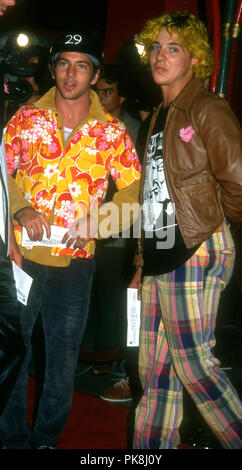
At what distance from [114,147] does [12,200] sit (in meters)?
0.55

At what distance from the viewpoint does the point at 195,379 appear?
1937 millimetres

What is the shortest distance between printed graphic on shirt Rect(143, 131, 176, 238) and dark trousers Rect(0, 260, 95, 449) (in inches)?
17.6

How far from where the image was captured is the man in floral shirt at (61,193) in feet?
7.54

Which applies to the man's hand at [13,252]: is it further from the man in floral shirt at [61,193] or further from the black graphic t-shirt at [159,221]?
the black graphic t-shirt at [159,221]

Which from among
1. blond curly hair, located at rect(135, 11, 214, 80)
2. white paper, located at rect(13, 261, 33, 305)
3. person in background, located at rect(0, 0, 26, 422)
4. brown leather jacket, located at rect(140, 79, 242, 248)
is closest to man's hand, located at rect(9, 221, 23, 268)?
white paper, located at rect(13, 261, 33, 305)

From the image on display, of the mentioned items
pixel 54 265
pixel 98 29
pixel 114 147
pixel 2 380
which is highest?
pixel 98 29

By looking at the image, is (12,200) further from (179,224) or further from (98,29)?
(98,29)

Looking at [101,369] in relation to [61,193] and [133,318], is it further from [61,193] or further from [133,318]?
[61,193]

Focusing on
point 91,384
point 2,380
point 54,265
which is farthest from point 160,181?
point 91,384

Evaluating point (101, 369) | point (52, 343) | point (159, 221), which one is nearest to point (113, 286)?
point (101, 369)

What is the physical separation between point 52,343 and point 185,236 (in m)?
0.88

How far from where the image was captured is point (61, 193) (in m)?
2.30

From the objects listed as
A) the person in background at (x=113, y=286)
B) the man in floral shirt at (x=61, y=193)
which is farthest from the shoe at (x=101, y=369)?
the man in floral shirt at (x=61, y=193)

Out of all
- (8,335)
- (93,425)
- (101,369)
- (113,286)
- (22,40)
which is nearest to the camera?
(8,335)
